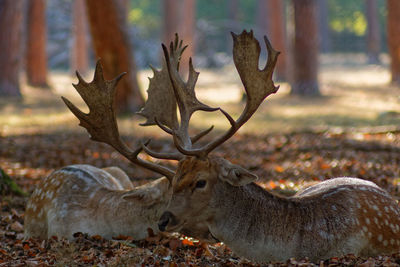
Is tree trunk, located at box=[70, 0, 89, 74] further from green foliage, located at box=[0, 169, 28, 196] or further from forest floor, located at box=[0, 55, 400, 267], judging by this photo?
green foliage, located at box=[0, 169, 28, 196]

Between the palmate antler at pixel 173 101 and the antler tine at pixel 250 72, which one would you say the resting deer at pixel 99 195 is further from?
the antler tine at pixel 250 72

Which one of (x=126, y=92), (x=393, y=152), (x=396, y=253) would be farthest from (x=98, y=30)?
(x=396, y=253)

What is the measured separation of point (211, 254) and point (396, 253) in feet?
4.90

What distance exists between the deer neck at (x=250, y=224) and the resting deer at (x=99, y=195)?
0.68 ft

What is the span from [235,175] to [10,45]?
1704 centimetres

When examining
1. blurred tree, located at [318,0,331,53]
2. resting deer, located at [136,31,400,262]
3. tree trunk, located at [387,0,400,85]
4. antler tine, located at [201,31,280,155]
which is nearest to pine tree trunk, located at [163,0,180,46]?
tree trunk, located at [387,0,400,85]

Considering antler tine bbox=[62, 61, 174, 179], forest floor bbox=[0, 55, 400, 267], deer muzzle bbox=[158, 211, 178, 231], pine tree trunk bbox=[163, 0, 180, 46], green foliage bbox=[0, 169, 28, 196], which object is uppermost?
pine tree trunk bbox=[163, 0, 180, 46]

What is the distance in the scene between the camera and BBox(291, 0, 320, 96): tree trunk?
67.3ft

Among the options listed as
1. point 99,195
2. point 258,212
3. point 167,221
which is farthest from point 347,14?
point 167,221

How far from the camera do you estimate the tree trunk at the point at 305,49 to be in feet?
67.3

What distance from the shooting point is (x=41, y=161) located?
1083 cm

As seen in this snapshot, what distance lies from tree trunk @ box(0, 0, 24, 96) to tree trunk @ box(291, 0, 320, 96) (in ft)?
28.7

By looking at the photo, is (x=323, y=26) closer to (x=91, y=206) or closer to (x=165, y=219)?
(x=91, y=206)

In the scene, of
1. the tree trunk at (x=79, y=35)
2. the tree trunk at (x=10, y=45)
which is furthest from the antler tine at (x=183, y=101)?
the tree trunk at (x=79, y=35)
